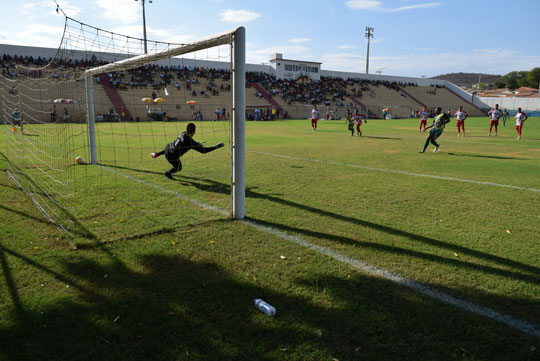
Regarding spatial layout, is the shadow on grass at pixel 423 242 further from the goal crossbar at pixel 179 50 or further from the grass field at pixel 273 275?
the goal crossbar at pixel 179 50

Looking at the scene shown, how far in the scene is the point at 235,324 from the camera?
9.28 ft

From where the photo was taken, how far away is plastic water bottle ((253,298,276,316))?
9.64 ft

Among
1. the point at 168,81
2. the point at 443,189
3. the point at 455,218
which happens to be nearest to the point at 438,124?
the point at 443,189

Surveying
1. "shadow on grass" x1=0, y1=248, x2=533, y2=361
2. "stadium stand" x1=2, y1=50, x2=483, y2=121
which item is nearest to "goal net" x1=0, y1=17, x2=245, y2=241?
"shadow on grass" x1=0, y1=248, x2=533, y2=361

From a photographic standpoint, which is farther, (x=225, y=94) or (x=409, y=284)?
(x=225, y=94)

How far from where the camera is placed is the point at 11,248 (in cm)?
423

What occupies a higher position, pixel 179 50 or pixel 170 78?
pixel 170 78

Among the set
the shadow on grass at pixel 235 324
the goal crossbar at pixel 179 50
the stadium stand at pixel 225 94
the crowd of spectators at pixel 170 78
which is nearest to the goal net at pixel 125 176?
the goal crossbar at pixel 179 50

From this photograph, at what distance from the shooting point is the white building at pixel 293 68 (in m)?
59.9

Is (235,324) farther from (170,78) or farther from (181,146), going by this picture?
(170,78)

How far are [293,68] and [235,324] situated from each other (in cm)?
6245

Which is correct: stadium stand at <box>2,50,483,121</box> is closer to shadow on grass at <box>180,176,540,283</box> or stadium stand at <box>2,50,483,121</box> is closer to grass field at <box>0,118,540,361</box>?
grass field at <box>0,118,540,361</box>

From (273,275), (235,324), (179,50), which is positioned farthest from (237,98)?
(235,324)

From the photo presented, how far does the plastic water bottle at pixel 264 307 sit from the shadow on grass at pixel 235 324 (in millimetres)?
48
